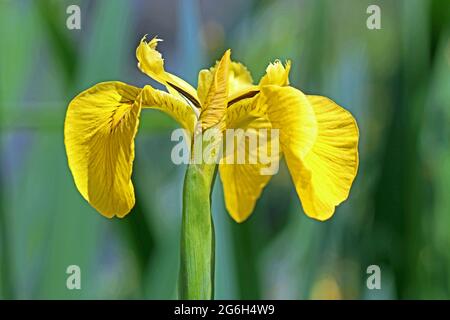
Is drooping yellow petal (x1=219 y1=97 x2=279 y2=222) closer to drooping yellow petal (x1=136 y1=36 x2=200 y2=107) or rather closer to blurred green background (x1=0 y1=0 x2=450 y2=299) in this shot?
drooping yellow petal (x1=136 y1=36 x2=200 y2=107)

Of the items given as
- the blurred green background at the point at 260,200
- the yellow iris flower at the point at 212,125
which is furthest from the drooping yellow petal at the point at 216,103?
the blurred green background at the point at 260,200

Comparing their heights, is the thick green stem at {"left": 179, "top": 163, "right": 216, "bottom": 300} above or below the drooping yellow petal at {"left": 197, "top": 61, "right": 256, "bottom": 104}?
below

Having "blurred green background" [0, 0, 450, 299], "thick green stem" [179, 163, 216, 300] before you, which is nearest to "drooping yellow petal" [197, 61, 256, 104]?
"thick green stem" [179, 163, 216, 300]

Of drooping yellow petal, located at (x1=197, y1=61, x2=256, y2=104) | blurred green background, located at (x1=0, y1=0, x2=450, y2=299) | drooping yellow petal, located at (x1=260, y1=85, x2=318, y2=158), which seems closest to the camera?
drooping yellow petal, located at (x1=260, y1=85, x2=318, y2=158)

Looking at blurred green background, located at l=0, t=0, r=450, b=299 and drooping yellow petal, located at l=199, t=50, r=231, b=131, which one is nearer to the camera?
drooping yellow petal, located at l=199, t=50, r=231, b=131

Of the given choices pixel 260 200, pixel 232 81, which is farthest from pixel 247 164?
pixel 260 200

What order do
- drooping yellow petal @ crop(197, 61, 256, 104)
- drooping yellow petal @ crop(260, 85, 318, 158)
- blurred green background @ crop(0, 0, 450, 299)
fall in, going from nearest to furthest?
drooping yellow petal @ crop(260, 85, 318, 158), drooping yellow petal @ crop(197, 61, 256, 104), blurred green background @ crop(0, 0, 450, 299)
